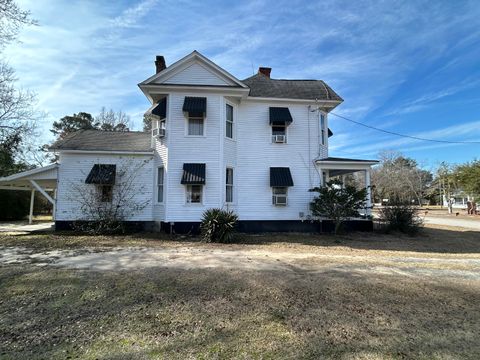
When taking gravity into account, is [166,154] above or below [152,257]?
above

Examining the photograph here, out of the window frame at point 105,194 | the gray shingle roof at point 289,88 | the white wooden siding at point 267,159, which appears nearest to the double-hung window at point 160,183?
the window frame at point 105,194

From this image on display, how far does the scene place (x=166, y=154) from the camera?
14375 millimetres

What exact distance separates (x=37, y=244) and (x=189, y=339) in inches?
388

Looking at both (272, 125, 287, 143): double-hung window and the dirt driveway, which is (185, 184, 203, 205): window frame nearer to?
the dirt driveway

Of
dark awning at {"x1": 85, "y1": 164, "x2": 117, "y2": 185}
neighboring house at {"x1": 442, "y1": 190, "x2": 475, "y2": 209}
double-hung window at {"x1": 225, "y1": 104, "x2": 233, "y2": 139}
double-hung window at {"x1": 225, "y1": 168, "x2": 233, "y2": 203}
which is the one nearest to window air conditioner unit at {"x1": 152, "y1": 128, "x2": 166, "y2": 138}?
dark awning at {"x1": 85, "y1": 164, "x2": 117, "y2": 185}

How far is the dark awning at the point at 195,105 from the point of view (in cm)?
1398

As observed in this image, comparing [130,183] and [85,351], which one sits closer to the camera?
[85,351]

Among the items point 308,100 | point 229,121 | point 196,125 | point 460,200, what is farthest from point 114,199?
point 460,200

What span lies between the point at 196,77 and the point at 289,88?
5816 millimetres

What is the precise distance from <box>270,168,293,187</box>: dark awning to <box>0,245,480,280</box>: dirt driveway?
565 cm

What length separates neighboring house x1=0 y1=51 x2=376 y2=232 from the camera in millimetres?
14305

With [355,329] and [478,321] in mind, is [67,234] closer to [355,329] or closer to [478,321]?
[355,329]

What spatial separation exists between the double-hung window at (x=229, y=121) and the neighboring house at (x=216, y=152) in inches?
2.3

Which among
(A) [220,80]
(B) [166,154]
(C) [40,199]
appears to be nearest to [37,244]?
(B) [166,154]
